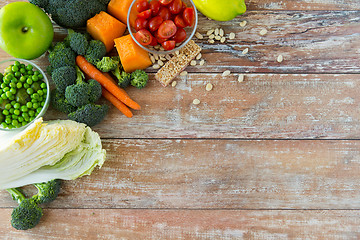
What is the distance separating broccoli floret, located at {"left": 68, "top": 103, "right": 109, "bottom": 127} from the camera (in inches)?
58.6

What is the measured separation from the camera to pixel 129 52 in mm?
1540

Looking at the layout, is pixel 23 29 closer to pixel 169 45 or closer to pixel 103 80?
pixel 103 80

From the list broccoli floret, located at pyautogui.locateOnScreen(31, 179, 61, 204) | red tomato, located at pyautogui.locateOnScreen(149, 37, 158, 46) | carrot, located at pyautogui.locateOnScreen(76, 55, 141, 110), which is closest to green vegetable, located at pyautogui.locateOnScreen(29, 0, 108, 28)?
carrot, located at pyautogui.locateOnScreen(76, 55, 141, 110)

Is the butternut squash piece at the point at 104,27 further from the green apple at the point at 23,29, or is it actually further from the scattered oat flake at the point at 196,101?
the scattered oat flake at the point at 196,101

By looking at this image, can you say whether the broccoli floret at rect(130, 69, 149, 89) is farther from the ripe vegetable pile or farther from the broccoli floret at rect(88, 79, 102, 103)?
the ripe vegetable pile

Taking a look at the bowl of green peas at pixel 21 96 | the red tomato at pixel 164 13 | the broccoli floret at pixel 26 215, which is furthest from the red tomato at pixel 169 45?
the broccoli floret at pixel 26 215

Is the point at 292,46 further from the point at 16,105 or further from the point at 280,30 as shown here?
the point at 16,105

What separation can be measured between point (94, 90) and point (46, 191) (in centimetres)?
52

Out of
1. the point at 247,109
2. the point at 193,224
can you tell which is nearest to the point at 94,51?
the point at 247,109

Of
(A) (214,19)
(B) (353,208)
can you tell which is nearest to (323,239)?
(B) (353,208)

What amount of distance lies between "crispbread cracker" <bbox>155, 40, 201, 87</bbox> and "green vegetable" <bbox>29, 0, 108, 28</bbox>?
1.38ft

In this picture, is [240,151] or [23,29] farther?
[240,151]

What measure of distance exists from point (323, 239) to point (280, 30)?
1.06 m

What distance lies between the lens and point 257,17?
5.48ft
